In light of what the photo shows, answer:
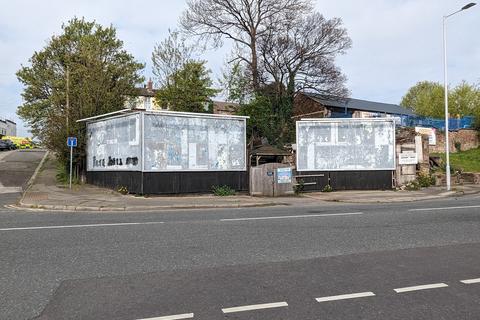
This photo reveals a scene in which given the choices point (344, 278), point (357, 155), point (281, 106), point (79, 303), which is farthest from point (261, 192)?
point (281, 106)

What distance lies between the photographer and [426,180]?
24422mm

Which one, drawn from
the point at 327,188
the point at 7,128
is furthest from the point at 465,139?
the point at 7,128

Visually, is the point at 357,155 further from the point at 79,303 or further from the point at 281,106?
the point at 79,303

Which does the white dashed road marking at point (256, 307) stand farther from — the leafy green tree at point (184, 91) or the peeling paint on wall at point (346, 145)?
the leafy green tree at point (184, 91)

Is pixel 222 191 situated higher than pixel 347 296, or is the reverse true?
pixel 222 191

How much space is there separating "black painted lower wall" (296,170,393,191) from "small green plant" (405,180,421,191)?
1035mm

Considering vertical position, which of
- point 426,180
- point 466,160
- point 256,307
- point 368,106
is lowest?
point 256,307

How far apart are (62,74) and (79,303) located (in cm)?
3593

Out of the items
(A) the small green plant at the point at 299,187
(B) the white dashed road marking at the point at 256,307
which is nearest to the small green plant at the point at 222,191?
(A) the small green plant at the point at 299,187

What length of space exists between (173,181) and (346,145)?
940 cm

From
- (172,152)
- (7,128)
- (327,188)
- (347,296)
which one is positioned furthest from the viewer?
(7,128)

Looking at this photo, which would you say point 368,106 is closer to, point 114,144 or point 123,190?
point 114,144

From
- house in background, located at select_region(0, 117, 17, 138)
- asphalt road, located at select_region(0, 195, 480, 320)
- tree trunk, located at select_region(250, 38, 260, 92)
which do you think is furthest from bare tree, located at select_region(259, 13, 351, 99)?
house in background, located at select_region(0, 117, 17, 138)

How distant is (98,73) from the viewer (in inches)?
977
